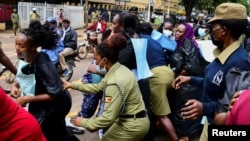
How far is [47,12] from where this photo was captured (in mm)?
26750

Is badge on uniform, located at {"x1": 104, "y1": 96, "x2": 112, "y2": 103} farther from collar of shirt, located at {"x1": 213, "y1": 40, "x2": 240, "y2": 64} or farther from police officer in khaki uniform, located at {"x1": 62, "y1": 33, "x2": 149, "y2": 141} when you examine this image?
collar of shirt, located at {"x1": 213, "y1": 40, "x2": 240, "y2": 64}

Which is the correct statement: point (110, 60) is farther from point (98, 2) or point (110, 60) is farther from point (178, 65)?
point (98, 2)

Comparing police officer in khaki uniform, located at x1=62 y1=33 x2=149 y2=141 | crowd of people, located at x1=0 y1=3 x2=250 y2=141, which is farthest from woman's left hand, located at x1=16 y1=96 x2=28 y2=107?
police officer in khaki uniform, located at x1=62 y1=33 x2=149 y2=141

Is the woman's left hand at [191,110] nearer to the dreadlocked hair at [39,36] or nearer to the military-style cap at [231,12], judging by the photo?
the military-style cap at [231,12]

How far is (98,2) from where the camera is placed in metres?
47.8

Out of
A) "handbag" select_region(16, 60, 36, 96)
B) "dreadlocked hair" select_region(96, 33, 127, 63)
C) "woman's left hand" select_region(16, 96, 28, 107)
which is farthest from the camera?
"dreadlocked hair" select_region(96, 33, 127, 63)

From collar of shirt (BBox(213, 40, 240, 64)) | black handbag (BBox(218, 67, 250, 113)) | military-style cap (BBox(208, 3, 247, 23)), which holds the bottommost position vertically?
black handbag (BBox(218, 67, 250, 113))

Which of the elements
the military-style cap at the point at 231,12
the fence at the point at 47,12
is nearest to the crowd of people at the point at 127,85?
the military-style cap at the point at 231,12

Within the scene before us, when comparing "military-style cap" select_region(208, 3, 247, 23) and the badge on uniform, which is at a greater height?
"military-style cap" select_region(208, 3, 247, 23)

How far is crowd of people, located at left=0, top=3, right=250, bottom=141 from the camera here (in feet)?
8.07

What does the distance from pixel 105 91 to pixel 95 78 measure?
179cm

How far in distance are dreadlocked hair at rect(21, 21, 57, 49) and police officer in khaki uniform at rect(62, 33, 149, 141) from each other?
40 centimetres

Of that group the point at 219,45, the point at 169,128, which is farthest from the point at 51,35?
the point at 169,128

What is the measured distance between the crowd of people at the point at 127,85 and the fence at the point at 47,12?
21.1m
